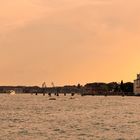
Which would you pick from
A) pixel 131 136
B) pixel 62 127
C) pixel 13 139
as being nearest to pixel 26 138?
pixel 13 139

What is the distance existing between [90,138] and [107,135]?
358 centimetres

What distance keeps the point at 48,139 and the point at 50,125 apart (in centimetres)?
2063

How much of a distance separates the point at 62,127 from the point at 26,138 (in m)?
16.5

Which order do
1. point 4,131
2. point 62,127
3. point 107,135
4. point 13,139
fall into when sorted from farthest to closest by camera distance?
point 62,127, point 4,131, point 107,135, point 13,139

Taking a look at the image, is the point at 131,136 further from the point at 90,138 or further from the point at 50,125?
the point at 50,125

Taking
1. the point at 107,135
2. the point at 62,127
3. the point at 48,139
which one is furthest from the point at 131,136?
the point at 62,127

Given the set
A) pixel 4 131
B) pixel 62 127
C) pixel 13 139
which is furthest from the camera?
pixel 62 127

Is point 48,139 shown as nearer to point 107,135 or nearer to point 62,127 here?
point 107,135

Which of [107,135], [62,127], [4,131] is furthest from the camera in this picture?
[62,127]

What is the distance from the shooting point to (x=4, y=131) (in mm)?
77812

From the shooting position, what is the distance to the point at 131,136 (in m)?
69.8

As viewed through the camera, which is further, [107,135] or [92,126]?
[92,126]

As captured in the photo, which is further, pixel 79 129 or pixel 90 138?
pixel 79 129

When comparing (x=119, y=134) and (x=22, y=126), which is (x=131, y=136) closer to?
(x=119, y=134)
